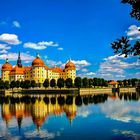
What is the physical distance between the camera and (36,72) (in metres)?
116

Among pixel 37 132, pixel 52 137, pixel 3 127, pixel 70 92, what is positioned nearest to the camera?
pixel 52 137

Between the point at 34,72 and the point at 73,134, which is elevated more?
the point at 34,72

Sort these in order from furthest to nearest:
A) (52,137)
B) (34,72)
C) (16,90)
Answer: (34,72), (16,90), (52,137)

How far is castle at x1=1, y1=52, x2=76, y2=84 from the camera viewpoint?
382 feet

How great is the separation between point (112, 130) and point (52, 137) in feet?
13.9

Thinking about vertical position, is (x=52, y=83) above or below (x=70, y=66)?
below

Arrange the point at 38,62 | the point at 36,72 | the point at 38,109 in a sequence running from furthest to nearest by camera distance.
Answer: the point at 38,62 → the point at 36,72 → the point at 38,109

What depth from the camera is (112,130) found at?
795 inches

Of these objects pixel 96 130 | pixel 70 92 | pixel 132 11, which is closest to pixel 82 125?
pixel 96 130

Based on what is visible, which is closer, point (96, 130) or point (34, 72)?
point (96, 130)

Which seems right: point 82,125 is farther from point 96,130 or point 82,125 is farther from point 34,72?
point 34,72

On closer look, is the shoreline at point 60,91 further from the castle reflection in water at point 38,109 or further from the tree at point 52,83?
the castle reflection in water at point 38,109

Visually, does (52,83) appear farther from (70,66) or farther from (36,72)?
(70,66)

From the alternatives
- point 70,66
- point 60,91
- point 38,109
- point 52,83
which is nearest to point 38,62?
point 70,66
